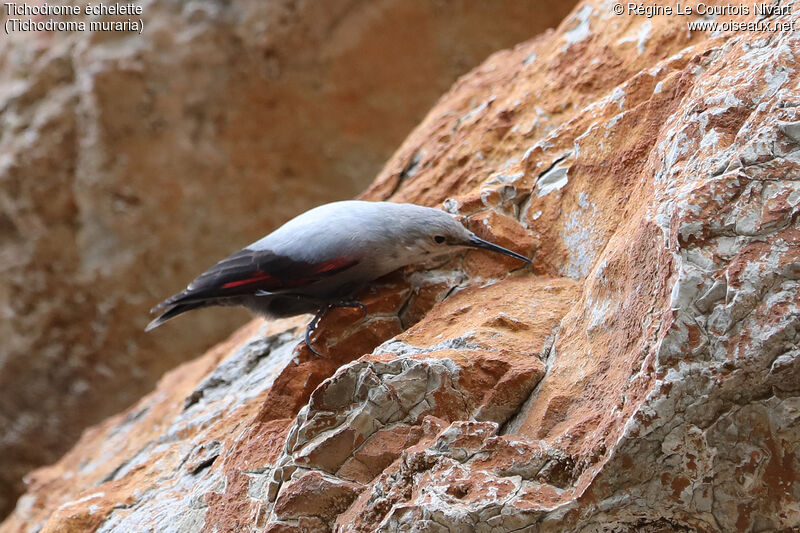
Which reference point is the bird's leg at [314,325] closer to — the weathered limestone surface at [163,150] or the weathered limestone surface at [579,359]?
the weathered limestone surface at [579,359]

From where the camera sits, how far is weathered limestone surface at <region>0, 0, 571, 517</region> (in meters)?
5.45

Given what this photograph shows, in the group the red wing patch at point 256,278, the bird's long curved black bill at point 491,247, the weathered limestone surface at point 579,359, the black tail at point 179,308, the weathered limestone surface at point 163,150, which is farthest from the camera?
the weathered limestone surface at point 163,150

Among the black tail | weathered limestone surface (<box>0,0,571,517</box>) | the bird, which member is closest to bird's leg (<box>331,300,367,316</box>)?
the bird

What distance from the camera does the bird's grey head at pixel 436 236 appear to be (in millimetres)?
2625

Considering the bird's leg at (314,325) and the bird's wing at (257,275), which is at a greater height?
the bird's wing at (257,275)

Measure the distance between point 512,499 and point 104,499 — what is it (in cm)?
171

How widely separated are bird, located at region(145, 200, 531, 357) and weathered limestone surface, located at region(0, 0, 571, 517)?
10.2 ft

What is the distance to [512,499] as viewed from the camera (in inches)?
68.3

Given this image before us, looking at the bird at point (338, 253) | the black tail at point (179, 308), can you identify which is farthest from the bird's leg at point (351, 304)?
the black tail at point (179, 308)

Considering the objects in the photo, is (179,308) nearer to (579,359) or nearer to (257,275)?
(257,275)

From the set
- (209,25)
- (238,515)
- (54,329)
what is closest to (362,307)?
(238,515)

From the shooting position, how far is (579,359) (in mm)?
2041

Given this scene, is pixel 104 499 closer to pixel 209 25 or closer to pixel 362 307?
pixel 362 307

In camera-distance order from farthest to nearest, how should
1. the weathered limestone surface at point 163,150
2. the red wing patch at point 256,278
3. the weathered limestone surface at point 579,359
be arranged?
1. the weathered limestone surface at point 163,150
2. the red wing patch at point 256,278
3. the weathered limestone surface at point 579,359
